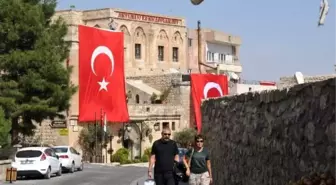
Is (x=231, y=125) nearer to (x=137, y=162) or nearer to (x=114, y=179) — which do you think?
(x=114, y=179)

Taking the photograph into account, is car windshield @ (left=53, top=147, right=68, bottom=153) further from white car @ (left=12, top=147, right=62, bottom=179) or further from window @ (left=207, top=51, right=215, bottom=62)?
window @ (left=207, top=51, right=215, bottom=62)

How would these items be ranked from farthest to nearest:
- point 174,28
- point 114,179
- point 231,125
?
point 174,28, point 114,179, point 231,125

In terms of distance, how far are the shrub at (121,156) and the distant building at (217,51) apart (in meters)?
27.3

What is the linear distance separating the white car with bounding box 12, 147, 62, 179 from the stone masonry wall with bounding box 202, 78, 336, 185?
19301 mm

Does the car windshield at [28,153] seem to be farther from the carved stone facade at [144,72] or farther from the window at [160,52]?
the window at [160,52]

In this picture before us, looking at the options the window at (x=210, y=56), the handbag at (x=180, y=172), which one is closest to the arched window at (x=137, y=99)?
the window at (x=210, y=56)

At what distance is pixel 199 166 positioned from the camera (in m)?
14.1

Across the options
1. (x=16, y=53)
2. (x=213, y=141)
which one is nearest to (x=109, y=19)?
(x=16, y=53)

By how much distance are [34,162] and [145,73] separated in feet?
153

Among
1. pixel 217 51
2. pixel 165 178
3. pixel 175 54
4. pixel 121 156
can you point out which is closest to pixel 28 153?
pixel 121 156

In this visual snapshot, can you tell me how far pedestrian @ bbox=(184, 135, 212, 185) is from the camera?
14.1 m

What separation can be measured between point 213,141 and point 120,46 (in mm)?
31449

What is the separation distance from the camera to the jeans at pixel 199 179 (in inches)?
557

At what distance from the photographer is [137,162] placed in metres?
59.5
